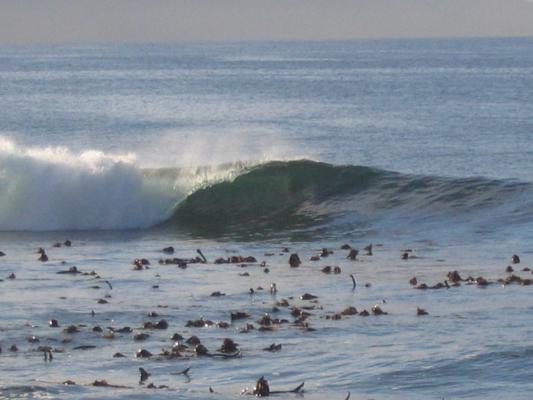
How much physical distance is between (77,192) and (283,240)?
23.2ft

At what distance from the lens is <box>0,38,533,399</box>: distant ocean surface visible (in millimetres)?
14219

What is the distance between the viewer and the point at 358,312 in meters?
17.4

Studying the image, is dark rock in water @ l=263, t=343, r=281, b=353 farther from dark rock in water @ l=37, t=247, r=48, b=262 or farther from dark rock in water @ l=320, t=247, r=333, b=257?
dark rock in water @ l=37, t=247, r=48, b=262

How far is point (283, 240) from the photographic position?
88.3ft

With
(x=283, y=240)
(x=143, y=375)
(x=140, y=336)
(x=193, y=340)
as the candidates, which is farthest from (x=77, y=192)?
(x=143, y=375)

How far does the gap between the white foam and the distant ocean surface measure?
2.2 inches

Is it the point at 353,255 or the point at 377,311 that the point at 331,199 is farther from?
the point at 377,311

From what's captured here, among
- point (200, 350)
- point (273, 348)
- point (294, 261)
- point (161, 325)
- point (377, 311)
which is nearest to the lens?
point (200, 350)

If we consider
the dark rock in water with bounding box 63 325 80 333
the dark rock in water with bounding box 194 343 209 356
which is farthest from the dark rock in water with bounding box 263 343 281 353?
the dark rock in water with bounding box 63 325 80 333

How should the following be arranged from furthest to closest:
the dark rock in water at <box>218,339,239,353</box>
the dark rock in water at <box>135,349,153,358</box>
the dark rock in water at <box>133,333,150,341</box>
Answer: the dark rock in water at <box>133,333,150,341</box>, the dark rock in water at <box>218,339,239,353</box>, the dark rock in water at <box>135,349,153,358</box>

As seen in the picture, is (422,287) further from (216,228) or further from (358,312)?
(216,228)

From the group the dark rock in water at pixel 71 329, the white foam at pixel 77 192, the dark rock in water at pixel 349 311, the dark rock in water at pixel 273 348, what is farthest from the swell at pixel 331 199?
the dark rock in water at pixel 71 329

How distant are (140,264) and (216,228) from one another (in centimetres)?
781

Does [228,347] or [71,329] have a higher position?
[71,329]
